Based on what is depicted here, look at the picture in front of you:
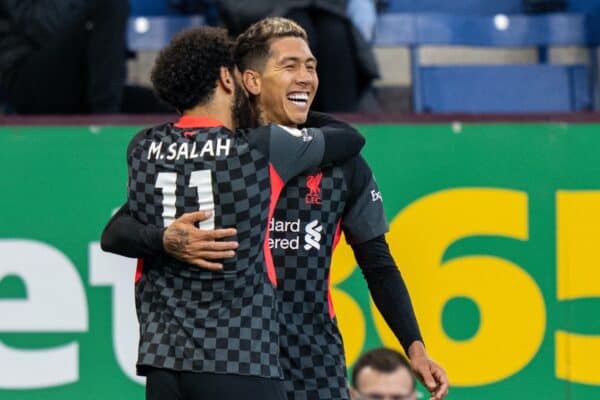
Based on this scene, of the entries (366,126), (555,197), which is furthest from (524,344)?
(366,126)

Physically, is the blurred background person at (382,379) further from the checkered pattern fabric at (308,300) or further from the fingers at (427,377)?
the checkered pattern fabric at (308,300)

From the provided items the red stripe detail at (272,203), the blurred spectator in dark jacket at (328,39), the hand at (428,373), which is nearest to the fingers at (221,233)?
the red stripe detail at (272,203)

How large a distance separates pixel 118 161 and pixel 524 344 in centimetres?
183

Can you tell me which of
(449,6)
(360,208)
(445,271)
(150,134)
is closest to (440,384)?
(360,208)

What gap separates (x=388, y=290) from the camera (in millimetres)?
3828

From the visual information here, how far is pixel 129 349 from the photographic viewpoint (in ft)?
18.3

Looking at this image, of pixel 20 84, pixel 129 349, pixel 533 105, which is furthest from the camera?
pixel 533 105

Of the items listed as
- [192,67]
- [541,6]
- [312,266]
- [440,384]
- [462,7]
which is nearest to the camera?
[192,67]

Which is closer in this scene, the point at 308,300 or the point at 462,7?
the point at 308,300

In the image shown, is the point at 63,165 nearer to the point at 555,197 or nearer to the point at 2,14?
the point at 2,14

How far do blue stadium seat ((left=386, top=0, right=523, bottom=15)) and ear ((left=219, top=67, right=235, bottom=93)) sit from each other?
14.8 ft

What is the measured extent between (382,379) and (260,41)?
1.05 metres

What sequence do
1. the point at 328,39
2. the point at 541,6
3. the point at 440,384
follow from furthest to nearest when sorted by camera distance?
the point at 541,6 < the point at 328,39 < the point at 440,384

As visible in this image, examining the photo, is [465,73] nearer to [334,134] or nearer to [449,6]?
[449,6]
